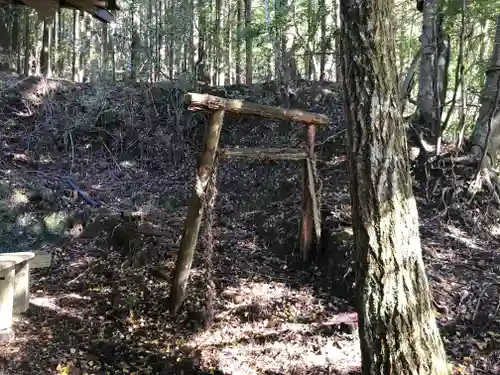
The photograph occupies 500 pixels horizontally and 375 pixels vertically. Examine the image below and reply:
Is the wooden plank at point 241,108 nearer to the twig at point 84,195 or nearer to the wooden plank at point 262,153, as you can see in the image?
the wooden plank at point 262,153

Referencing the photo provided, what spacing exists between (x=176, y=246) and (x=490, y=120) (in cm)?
590

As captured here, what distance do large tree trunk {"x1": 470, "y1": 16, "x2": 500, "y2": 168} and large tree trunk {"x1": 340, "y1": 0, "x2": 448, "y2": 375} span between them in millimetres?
5397

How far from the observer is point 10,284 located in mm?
4785

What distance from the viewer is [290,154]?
22.4 feet

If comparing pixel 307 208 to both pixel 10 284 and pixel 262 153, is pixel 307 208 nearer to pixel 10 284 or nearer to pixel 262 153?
pixel 262 153

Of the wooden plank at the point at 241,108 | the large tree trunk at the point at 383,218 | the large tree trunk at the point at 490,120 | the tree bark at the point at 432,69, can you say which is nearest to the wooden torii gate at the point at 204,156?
the wooden plank at the point at 241,108

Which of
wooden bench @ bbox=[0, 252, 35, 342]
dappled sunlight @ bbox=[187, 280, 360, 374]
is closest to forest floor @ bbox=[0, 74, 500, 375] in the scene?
dappled sunlight @ bbox=[187, 280, 360, 374]

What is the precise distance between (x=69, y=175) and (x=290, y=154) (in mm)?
6262

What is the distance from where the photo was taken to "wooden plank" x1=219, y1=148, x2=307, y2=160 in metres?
5.87

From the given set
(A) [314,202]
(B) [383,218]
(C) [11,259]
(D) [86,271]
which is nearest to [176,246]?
(D) [86,271]

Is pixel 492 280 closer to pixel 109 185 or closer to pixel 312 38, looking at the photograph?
pixel 109 185

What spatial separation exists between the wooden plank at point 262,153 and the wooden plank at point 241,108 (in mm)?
495

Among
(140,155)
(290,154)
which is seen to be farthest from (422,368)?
(140,155)

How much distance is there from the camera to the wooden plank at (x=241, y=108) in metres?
5.31
